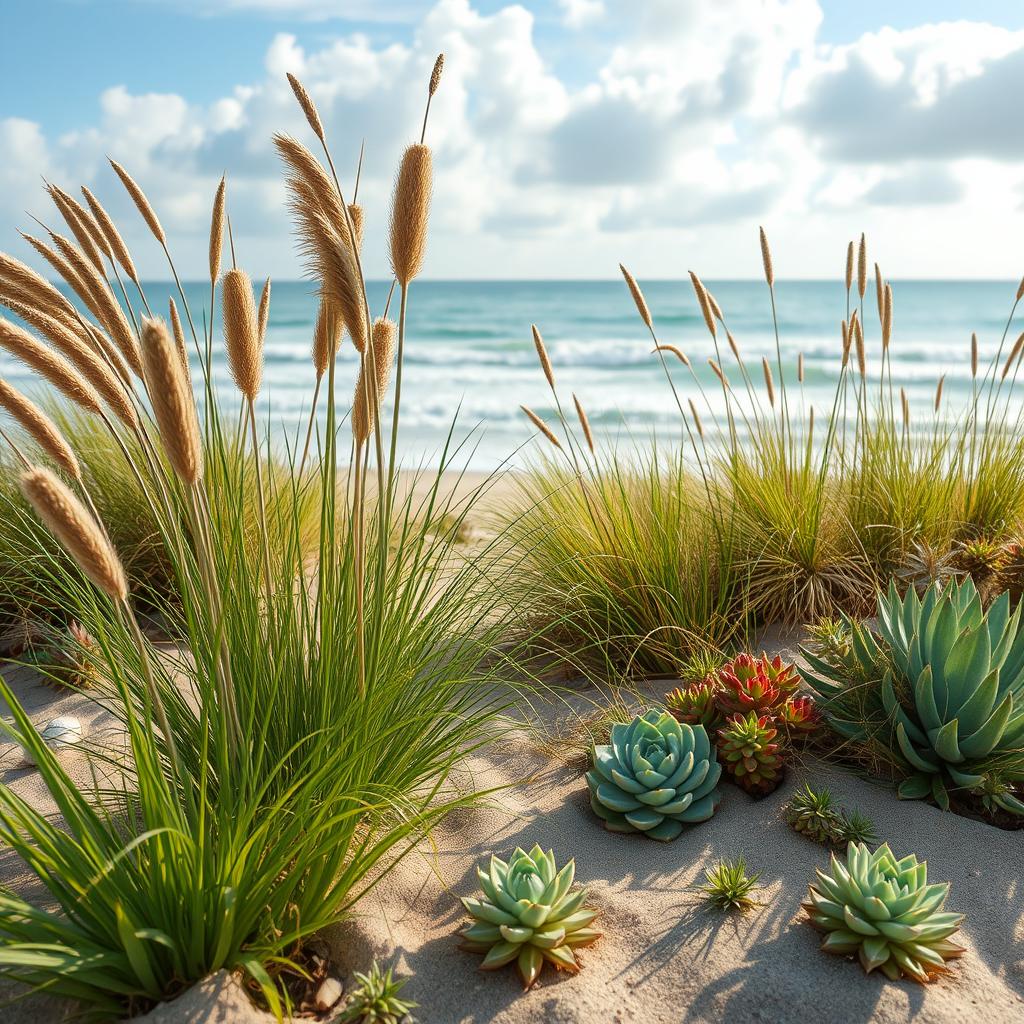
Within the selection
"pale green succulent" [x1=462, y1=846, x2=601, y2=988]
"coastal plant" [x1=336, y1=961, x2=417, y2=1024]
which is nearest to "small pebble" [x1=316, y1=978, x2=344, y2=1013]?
"coastal plant" [x1=336, y1=961, x2=417, y2=1024]

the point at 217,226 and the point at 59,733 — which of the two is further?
the point at 59,733

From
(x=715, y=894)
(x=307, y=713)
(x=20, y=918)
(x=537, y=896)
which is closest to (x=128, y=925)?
(x=20, y=918)

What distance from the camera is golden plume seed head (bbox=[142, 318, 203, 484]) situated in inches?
53.5

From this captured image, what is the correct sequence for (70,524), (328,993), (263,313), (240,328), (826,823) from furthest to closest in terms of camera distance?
(826,823) < (263,313) < (328,993) < (240,328) < (70,524)

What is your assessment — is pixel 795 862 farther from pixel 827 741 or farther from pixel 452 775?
Result: pixel 452 775

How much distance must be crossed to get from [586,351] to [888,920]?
1002 inches

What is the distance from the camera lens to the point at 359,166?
214 centimetres

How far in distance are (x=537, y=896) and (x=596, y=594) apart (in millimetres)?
1618

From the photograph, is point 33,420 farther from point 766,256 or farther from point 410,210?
point 766,256

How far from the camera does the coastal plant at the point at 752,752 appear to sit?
108 inches

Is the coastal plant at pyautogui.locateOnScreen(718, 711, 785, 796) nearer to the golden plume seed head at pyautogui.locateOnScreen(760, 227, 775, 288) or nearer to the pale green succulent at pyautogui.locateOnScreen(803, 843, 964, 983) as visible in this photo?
the pale green succulent at pyautogui.locateOnScreen(803, 843, 964, 983)

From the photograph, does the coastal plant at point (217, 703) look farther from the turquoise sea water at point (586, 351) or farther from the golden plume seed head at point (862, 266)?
the turquoise sea water at point (586, 351)

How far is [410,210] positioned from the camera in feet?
6.07

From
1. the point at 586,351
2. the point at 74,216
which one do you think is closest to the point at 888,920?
the point at 74,216
